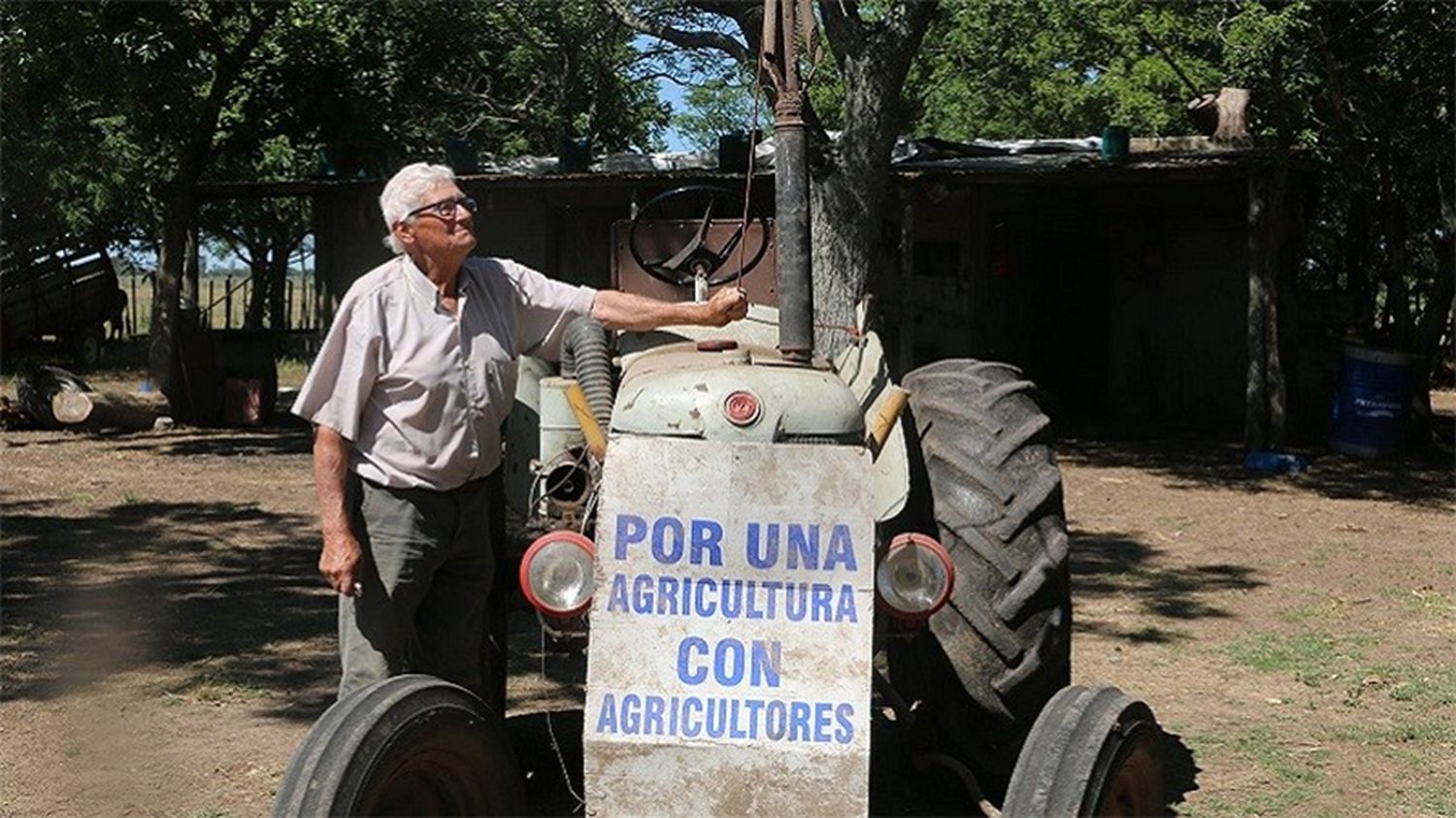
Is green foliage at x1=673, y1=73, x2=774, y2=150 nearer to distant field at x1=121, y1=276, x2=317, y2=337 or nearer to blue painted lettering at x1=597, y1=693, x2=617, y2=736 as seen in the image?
distant field at x1=121, y1=276, x2=317, y2=337

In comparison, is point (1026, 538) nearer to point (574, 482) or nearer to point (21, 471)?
point (574, 482)

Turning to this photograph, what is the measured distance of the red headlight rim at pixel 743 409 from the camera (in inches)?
169

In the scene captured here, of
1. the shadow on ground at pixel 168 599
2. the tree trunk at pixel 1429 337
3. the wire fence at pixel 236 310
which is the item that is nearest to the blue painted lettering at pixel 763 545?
the shadow on ground at pixel 168 599

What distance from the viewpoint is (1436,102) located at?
15.8 meters

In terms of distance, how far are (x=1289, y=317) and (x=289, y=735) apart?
13771mm

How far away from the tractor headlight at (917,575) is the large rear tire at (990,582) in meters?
Result: 0.53

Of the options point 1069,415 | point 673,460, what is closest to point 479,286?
point 673,460

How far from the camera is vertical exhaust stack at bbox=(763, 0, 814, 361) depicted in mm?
4824

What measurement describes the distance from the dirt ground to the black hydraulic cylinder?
5.93 ft

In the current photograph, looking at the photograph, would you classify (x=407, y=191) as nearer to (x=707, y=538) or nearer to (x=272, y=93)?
(x=707, y=538)

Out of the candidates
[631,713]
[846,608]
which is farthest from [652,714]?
[846,608]

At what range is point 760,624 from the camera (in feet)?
13.5

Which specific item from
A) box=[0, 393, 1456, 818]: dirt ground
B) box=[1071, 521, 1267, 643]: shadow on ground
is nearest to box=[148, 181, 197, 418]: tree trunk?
box=[0, 393, 1456, 818]: dirt ground

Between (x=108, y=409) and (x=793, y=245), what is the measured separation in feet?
43.8
